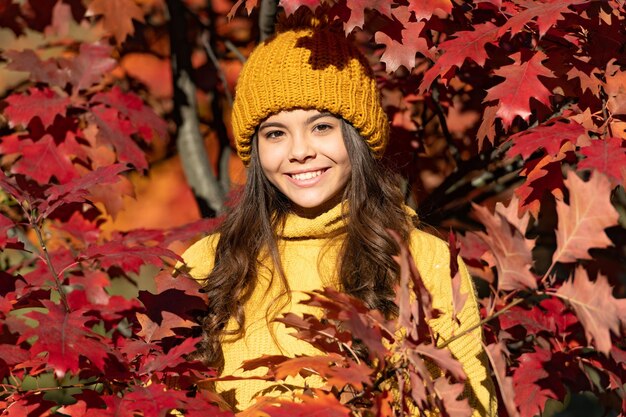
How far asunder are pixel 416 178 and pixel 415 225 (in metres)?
0.70

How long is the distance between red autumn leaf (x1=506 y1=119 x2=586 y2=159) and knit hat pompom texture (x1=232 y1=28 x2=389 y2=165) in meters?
0.53

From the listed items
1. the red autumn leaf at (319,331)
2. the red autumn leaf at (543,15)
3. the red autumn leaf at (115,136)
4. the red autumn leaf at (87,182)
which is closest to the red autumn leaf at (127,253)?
the red autumn leaf at (87,182)

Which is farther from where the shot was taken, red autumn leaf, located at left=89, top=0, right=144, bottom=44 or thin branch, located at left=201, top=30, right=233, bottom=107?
thin branch, located at left=201, top=30, right=233, bottom=107

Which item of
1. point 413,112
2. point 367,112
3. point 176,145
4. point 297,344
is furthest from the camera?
point 176,145

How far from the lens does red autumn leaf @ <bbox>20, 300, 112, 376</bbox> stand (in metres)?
1.82

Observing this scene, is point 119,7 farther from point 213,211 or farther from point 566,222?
point 566,222

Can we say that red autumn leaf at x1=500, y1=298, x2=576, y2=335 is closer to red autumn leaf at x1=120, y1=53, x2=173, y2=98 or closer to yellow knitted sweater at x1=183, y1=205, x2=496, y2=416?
yellow knitted sweater at x1=183, y1=205, x2=496, y2=416

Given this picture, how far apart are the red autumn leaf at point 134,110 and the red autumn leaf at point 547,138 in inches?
59.4

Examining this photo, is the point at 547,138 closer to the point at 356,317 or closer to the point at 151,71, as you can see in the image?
the point at 356,317

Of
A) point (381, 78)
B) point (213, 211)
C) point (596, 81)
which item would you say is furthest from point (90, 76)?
point (596, 81)

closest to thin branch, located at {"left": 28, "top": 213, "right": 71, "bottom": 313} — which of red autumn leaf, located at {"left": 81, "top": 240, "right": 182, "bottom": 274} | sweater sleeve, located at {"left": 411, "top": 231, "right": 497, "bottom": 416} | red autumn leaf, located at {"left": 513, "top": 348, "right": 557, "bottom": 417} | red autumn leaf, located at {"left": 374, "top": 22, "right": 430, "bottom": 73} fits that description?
red autumn leaf, located at {"left": 81, "top": 240, "right": 182, "bottom": 274}

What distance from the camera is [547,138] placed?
2268 mm

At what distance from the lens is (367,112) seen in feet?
8.82

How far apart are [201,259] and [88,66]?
0.96m
